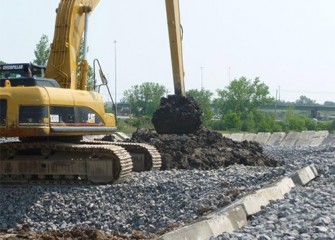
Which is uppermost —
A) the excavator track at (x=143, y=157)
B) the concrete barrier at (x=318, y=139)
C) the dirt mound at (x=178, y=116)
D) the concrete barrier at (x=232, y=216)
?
the dirt mound at (x=178, y=116)

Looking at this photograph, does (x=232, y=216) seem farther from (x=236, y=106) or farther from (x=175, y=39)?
(x=236, y=106)

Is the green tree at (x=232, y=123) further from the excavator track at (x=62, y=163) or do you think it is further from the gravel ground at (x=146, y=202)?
the excavator track at (x=62, y=163)

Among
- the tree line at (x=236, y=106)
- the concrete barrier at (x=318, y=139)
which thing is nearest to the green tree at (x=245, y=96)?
the tree line at (x=236, y=106)

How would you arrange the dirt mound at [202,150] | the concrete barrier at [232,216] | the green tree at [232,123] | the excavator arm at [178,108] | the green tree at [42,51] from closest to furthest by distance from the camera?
the concrete barrier at [232,216] → the dirt mound at [202,150] → the excavator arm at [178,108] → the green tree at [42,51] → the green tree at [232,123]

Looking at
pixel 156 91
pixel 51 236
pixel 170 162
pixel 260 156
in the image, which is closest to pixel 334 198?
pixel 51 236

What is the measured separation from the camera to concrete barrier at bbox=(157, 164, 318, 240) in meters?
6.77

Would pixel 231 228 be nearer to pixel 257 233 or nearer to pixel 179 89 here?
pixel 257 233

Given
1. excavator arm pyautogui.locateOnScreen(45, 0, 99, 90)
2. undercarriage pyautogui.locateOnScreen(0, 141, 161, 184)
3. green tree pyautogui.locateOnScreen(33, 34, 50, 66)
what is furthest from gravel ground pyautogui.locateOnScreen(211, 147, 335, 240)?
green tree pyautogui.locateOnScreen(33, 34, 50, 66)

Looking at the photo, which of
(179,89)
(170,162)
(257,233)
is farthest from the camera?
(179,89)

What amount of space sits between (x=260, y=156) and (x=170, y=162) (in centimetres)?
388

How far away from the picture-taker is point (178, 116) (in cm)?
2058

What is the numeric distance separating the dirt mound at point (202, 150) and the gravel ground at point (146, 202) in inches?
152

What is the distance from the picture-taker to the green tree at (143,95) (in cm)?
8269

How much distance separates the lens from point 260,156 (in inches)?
759
